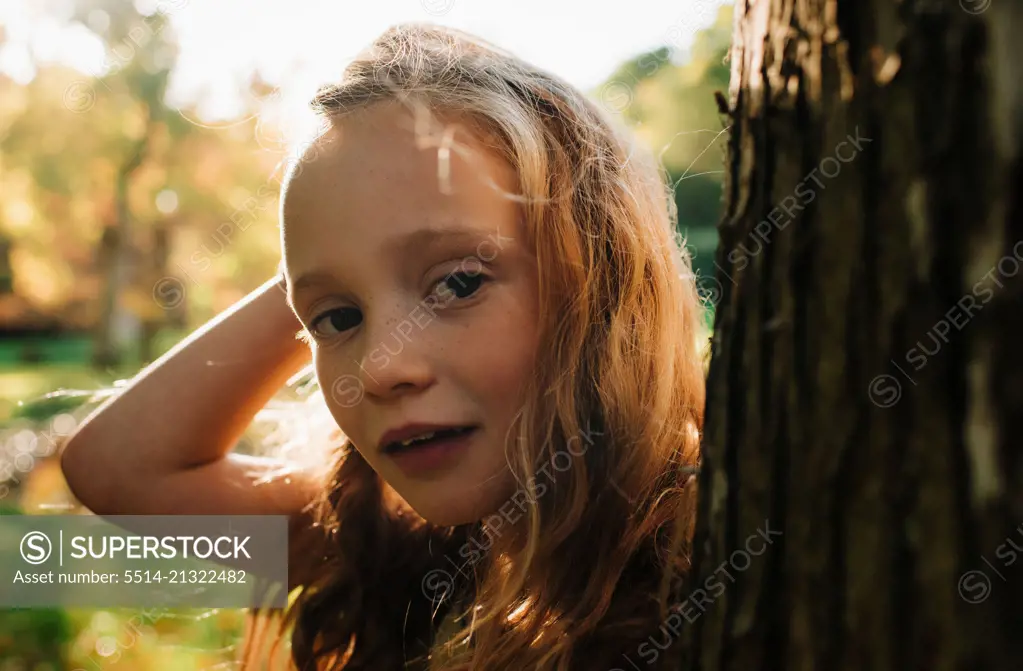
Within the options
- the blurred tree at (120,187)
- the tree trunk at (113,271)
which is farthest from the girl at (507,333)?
the tree trunk at (113,271)

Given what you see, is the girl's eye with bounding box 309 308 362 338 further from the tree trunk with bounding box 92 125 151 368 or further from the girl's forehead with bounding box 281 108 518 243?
the tree trunk with bounding box 92 125 151 368

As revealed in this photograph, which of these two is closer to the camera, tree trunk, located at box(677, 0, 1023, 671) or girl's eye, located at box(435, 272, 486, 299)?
tree trunk, located at box(677, 0, 1023, 671)

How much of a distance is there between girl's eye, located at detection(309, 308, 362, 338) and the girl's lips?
275 millimetres

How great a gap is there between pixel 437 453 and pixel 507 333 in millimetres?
253

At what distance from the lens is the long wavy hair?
140 centimetres

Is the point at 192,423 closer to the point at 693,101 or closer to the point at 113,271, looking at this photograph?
the point at 693,101

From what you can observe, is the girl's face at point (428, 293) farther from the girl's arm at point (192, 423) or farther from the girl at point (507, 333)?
the girl's arm at point (192, 423)

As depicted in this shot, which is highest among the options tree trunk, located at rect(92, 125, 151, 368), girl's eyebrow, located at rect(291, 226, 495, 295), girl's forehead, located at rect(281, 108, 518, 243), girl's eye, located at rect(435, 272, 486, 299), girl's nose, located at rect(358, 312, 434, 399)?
girl's forehead, located at rect(281, 108, 518, 243)

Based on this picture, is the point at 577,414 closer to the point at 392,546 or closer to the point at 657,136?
the point at 392,546

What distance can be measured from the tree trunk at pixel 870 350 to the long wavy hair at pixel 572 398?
1.30ft

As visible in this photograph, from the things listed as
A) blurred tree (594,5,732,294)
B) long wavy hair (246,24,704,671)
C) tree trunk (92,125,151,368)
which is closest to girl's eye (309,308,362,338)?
long wavy hair (246,24,704,671)

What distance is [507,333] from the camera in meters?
1.45

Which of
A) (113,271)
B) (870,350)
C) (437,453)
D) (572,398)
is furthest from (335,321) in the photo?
(113,271)

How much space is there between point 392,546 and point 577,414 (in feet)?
2.36
